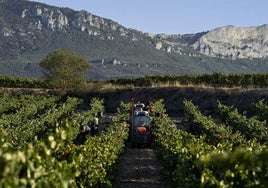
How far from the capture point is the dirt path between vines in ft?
49.8

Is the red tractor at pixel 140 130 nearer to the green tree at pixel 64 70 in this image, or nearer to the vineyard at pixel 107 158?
the vineyard at pixel 107 158

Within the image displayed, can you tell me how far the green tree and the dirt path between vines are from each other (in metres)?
40.0

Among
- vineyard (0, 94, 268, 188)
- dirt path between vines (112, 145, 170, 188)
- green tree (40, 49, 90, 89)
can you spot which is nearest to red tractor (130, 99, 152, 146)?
vineyard (0, 94, 268, 188)

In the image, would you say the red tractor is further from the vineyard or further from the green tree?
the green tree

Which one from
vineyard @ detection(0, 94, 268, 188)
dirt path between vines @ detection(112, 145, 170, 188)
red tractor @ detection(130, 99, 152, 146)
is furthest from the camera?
red tractor @ detection(130, 99, 152, 146)

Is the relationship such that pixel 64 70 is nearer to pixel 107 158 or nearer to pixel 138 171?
pixel 138 171

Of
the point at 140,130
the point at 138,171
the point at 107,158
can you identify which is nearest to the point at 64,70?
the point at 140,130

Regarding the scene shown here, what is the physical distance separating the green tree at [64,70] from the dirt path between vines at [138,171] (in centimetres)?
4002

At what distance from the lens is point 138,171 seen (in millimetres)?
17266

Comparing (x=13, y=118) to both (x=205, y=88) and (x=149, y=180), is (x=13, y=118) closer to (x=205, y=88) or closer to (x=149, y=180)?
(x=149, y=180)

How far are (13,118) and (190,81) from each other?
27078mm

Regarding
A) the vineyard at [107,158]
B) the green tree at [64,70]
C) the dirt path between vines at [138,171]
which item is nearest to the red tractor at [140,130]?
the vineyard at [107,158]

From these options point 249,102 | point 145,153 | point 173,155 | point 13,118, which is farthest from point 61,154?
point 249,102

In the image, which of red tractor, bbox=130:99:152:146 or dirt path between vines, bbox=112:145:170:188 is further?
red tractor, bbox=130:99:152:146
